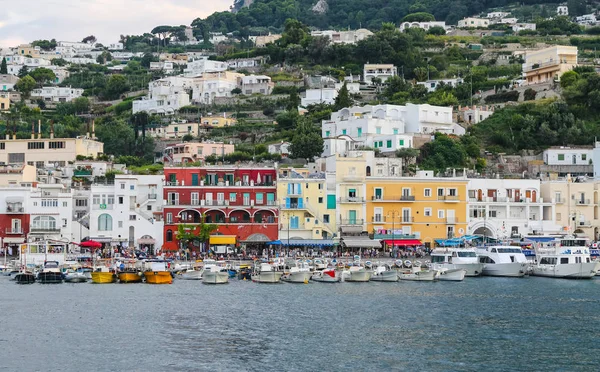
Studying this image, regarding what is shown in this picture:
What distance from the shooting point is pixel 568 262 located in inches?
2805

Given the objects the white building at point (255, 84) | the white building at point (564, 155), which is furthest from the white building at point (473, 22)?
the white building at point (564, 155)

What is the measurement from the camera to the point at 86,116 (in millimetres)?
132875

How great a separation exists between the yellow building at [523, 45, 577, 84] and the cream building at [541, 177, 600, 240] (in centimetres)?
2797

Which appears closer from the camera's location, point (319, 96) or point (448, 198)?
point (448, 198)

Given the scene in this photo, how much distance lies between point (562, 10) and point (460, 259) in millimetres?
124866

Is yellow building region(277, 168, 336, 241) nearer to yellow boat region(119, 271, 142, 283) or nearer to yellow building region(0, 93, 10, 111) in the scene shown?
yellow boat region(119, 271, 142, 283)

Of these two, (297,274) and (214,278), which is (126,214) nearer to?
(214,278)

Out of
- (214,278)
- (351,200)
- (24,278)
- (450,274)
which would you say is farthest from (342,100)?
(24,278)

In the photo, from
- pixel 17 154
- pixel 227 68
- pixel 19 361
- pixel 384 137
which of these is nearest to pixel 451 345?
pixel 19 361

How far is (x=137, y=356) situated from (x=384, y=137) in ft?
186

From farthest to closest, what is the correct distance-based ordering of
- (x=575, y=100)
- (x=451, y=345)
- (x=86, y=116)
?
(x=86, y=116)
(x=575, y=100)
(x=451, y=345)

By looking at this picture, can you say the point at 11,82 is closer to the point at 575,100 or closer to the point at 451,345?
the point at 575,100

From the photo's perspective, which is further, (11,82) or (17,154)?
(11,82)

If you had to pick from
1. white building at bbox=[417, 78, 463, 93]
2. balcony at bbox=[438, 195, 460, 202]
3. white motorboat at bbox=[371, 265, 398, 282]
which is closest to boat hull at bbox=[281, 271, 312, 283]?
white motorboat at bbox=[371, 265, 398, 282]
